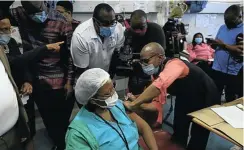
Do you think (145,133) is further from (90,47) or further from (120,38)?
(120,38)

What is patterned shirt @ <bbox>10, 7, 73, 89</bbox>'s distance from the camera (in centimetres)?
195

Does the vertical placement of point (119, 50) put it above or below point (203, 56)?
above

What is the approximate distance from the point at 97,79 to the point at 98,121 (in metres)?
0.23

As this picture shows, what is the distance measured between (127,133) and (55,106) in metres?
1.08

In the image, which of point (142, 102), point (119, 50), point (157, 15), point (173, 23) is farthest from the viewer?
point (157, 15)

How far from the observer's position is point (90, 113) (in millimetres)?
1297

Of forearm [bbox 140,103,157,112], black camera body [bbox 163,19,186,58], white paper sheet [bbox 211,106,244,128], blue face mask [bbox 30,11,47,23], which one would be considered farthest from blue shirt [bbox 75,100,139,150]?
black camera body [bbox 163,19,186,58]

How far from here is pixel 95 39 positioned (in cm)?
201

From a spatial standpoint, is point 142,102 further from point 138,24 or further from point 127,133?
point 138,24

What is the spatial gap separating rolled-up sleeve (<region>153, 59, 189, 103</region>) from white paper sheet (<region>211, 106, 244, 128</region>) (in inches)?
13.9

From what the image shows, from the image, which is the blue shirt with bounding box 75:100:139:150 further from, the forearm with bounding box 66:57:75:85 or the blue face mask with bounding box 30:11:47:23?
the blue face mask with bounding box 30:11:47:23

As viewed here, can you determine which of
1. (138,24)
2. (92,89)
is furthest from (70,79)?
(92,89)

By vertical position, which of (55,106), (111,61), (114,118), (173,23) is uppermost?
(173,23)

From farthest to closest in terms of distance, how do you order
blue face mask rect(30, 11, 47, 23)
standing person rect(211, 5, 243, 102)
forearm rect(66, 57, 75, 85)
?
standing person rect(211, 5, 243, 102) → forearm rect(66, 57, 75, 85) → blue face mask rect(30, 11, 47, 23)
